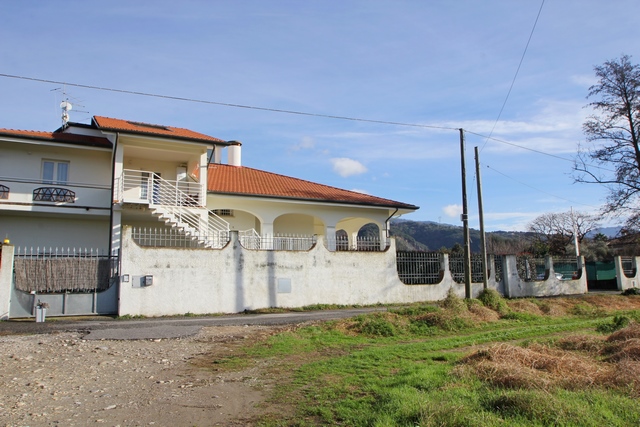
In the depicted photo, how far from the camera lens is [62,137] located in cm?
2009

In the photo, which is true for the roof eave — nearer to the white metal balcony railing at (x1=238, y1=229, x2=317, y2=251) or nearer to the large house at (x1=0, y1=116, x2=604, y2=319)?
the large house at (x1=0, y1=116, x2=604, y2=319)

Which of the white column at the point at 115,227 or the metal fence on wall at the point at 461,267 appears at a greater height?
the white column at the point at 115,227

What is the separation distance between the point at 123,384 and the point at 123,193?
545 inches

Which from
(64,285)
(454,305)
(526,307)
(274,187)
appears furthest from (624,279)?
(64,285)

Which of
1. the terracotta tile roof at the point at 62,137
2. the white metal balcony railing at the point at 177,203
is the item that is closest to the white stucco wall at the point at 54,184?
the terracotta tile roof at the point at 62,137

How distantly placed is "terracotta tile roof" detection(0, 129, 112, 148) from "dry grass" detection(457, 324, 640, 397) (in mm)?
18100

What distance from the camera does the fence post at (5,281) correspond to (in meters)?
13.5

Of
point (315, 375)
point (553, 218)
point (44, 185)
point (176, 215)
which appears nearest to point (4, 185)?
point (44, 185)

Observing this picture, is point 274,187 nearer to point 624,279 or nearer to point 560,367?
point 560,367

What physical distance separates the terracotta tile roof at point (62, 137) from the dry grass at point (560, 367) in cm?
1810

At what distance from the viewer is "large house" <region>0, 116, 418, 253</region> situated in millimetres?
18875

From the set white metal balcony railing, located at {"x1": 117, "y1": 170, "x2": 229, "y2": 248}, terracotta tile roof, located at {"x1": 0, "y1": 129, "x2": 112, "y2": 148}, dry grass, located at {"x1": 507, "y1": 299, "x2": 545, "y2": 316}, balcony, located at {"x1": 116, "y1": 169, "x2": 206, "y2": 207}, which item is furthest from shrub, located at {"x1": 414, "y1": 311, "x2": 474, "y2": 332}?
terracotta tile roof, located at {"x1": 0, "y1": 129, "x2": 112, "y2": 148}

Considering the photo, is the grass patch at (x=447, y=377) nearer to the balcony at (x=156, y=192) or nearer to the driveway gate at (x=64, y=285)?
the driveway gate at (x=64, y=285)

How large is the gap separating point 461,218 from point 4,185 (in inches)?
692
